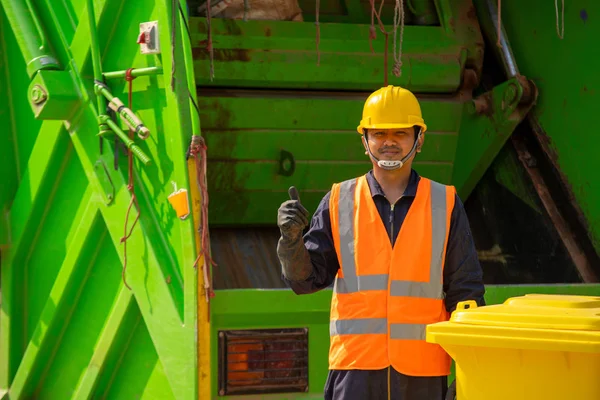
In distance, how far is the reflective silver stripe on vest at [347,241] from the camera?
316cm

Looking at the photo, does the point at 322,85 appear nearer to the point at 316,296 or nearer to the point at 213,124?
the point at 213,124

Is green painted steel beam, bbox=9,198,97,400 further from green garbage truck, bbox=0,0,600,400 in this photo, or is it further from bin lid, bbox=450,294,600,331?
bin lid, bbox=450,294,600,331

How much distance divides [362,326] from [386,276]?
142 millimetres

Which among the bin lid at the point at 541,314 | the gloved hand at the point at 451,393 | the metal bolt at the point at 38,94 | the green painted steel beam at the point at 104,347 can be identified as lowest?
the green painted steel beam at the point at 104,347

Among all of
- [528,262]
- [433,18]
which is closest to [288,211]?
[528,262]

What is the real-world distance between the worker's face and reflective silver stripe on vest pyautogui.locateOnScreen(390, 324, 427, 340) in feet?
1.44

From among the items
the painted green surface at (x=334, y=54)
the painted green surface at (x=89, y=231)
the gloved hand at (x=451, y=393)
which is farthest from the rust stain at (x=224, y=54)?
the gloved hand at (x=451, y=393)

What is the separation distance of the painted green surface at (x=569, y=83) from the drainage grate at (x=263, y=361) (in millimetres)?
1306

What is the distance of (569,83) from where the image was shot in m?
4.43

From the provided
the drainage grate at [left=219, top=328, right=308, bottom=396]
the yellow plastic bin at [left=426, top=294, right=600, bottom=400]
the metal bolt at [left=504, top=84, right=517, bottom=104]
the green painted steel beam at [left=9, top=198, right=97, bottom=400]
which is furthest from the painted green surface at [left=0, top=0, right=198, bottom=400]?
the metal bolt at [left=504, top=84, right=517, bottom=104]

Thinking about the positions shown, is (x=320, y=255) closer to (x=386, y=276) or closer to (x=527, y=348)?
(x=386, y=276)

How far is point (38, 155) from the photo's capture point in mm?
4273

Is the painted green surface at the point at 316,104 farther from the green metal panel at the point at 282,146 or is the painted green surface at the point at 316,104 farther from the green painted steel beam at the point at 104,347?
the green painted steel beam at the point at 104,347

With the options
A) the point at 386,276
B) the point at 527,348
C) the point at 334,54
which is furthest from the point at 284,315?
the point at 334,54
